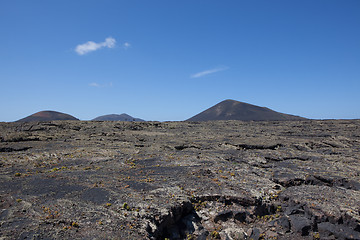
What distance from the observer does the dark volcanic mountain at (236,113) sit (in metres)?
82.6

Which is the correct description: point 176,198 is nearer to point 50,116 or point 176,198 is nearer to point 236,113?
point 50,116

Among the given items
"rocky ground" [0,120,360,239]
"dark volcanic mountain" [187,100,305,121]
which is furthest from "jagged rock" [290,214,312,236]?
"dark volcanic mountain" [187,100,305,121]

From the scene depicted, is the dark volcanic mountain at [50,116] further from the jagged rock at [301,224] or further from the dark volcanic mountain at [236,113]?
the jagged rock at [301,224]

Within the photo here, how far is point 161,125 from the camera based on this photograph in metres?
40.4

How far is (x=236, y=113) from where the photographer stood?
87750mm

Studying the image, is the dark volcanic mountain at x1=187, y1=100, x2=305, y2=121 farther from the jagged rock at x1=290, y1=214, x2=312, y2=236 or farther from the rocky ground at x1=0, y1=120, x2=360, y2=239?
the jagged rock at x1=290, y1=214, x2=312, y2=236

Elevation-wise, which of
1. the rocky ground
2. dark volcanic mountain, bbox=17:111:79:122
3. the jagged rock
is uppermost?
dark volcanic mountain, bbox=17:111:79:122

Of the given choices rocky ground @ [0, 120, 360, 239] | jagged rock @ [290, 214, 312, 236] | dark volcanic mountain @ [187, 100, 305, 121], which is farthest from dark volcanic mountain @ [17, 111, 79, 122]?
jagged rock @ [290, 214, 312, 236]

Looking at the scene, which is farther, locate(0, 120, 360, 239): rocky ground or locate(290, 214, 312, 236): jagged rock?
locate(290, 214, 312, 236): jagged rock

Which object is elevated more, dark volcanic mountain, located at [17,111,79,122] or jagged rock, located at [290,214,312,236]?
dark volcanic mountain, located at [17,111,79,122]

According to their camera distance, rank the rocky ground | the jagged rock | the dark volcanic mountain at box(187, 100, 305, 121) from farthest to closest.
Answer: the dark volcanic mountain at box(187, 100, 305, 121)
the jagged rock
the rocky ground

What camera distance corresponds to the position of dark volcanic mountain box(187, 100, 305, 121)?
82.6m

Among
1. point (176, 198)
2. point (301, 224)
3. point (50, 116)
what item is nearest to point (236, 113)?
point (50, 116)

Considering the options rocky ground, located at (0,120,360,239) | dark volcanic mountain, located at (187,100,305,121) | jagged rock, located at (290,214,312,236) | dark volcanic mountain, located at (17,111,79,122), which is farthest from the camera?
dark volcanic mountain, located at (187,100,305,121)
